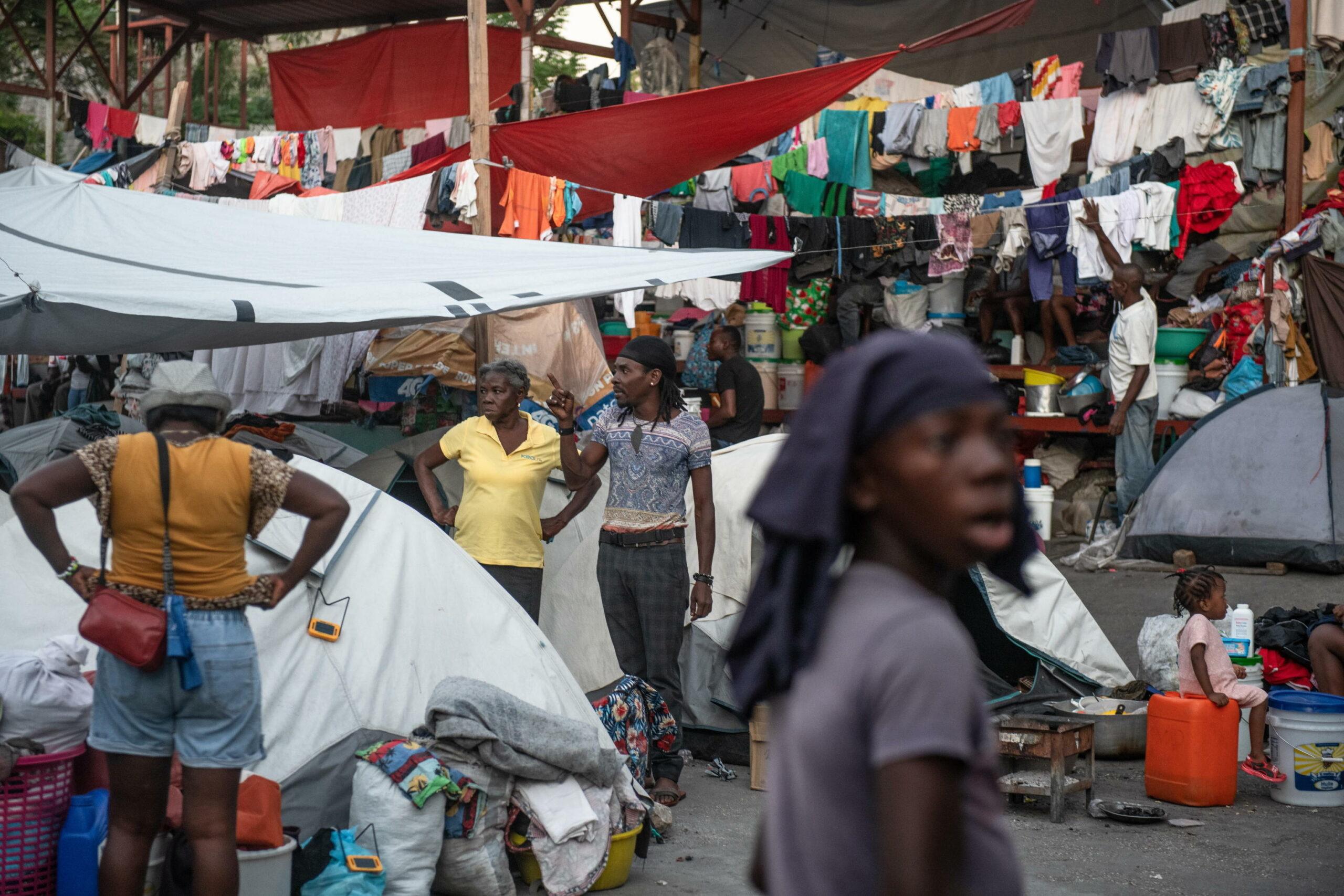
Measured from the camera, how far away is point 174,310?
203 inches

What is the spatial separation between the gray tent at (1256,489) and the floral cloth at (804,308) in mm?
3826

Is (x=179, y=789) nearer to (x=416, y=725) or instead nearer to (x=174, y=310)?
(x=416, y=725)

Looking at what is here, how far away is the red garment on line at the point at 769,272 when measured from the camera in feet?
34.9

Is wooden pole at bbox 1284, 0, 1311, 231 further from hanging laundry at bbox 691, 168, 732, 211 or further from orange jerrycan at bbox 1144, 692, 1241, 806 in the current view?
orange jerrycan at bbox 1144, 692, 1241, 806

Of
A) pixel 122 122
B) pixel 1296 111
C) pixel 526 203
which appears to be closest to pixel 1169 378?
pixel 1296 111

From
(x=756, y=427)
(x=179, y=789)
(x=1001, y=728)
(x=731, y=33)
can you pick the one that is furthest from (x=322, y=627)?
(x=731, y=33)

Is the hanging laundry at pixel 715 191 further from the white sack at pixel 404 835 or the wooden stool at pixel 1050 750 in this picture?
the white sack at pixel 404 835

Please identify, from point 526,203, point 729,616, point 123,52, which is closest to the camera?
point 729,616

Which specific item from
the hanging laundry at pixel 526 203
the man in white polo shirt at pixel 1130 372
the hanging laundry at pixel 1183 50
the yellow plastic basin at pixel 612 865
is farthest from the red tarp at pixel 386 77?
the yellow plastic basin at pixel 612 865

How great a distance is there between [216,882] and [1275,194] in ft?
32.7

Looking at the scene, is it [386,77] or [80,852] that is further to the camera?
[386,77]

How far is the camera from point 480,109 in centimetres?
771

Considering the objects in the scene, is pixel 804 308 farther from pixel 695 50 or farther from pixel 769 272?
pixel 695 50

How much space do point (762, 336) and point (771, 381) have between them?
429mm
